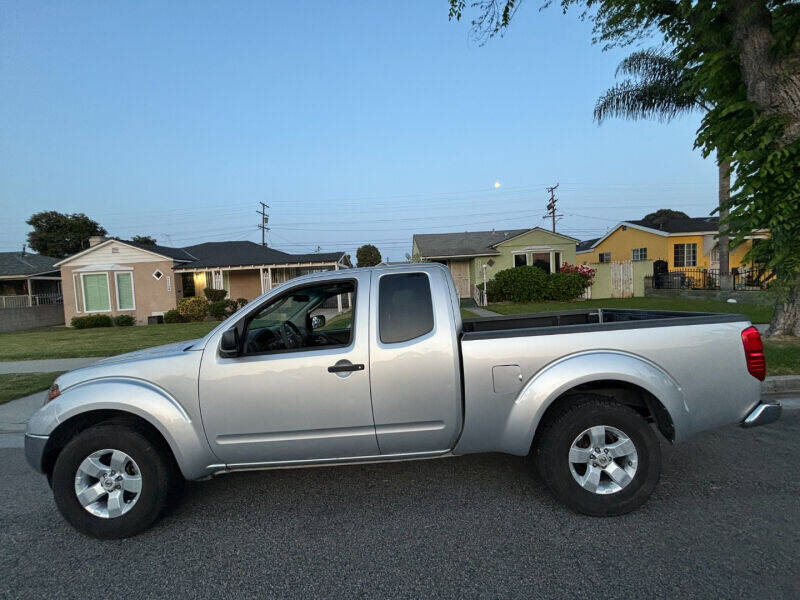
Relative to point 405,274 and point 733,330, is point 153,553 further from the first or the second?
point 733,330

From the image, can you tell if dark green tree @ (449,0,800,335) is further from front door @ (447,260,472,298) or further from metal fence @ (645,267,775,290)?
front door @ (447,260,472,298)

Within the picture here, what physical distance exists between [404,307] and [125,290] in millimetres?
25191

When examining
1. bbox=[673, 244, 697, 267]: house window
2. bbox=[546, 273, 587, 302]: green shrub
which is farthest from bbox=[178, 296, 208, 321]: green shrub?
bbox=[673, 244, 697, 267]: house window

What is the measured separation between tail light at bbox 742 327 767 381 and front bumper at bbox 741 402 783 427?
22 centimetres

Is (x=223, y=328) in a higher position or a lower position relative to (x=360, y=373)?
higher

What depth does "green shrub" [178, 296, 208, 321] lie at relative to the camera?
70.1 ft

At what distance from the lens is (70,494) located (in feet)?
9.87

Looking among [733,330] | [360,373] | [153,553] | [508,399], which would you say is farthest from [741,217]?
[153,553]

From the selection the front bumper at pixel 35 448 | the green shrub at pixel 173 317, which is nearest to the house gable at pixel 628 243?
the green shrub at pixel 173 317

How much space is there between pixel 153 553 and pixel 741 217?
9749 mm

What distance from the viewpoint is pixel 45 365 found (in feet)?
32.2

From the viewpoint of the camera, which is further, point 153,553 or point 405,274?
point 405,274

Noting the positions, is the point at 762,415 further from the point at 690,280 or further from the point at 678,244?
the point at 678,244

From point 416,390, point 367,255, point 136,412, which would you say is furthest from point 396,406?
point 367,255
